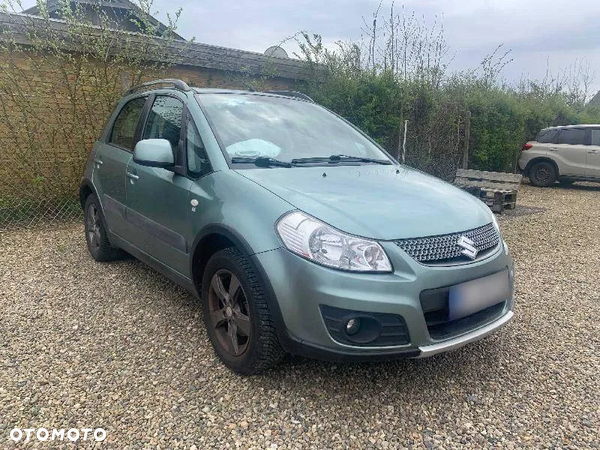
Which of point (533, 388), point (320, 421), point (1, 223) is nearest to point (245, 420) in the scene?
point (320, 421)

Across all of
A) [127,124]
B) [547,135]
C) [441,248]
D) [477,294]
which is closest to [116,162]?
[127,124]

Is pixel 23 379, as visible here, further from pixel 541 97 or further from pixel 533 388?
pixel 541 97

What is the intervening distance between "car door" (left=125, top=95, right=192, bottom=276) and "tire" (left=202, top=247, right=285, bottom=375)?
1.17 feet

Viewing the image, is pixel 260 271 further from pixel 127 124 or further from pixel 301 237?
pixel 127 124

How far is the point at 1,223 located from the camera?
5.75 metres

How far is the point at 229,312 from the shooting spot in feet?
8.45

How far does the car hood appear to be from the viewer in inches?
88.0

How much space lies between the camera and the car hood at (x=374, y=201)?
224cm

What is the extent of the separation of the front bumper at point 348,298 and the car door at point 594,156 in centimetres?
1045

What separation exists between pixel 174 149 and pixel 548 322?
2905 millimetres

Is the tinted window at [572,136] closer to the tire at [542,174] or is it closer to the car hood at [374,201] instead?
the tire at [542,174]

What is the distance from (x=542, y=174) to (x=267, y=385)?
10961mm

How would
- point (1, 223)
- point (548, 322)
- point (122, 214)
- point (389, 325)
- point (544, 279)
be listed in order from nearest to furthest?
1. point (389, 325)
2. point (548, 322)
3. point (122, 214)
4. point (544, 279)
5. point (1, 223)

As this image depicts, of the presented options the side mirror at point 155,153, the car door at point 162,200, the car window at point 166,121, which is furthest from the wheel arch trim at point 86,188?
the side mirror at point 155,153
